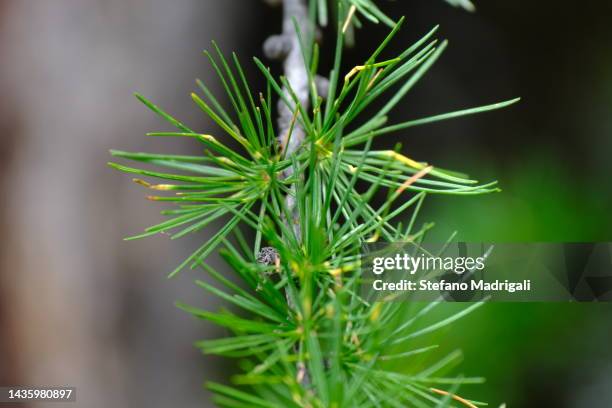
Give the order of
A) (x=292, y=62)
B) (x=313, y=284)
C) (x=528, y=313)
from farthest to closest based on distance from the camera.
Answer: (x=528, y=313) < (x=292, y=62) < (x=313, y=284)

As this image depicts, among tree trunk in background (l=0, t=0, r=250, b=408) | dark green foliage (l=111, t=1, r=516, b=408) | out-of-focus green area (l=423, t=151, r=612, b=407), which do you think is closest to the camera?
dark green foliage (l=111, t=1, r=516, b=408)

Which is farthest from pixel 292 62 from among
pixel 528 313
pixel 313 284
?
pixel 528 313

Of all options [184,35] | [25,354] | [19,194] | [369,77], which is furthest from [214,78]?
[369,77]

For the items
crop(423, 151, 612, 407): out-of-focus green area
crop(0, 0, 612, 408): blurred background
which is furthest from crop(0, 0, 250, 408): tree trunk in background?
crop(423, 151, 612, 407): out-of-focus green area

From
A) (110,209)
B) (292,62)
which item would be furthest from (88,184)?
(292,62)

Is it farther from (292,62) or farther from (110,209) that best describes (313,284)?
(110,209)

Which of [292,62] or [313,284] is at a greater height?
[292,62]

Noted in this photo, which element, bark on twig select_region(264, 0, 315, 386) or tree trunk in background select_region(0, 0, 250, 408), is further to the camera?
tree trunk in background select_region(0, 0, 250, 408)

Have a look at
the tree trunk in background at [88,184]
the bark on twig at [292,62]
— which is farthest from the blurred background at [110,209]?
the bark on twig at [292,62]

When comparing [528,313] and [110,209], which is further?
[110,209]

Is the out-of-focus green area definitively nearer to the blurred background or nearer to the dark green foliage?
the blurred background

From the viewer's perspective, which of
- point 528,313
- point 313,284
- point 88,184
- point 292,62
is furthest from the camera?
point 88,184
